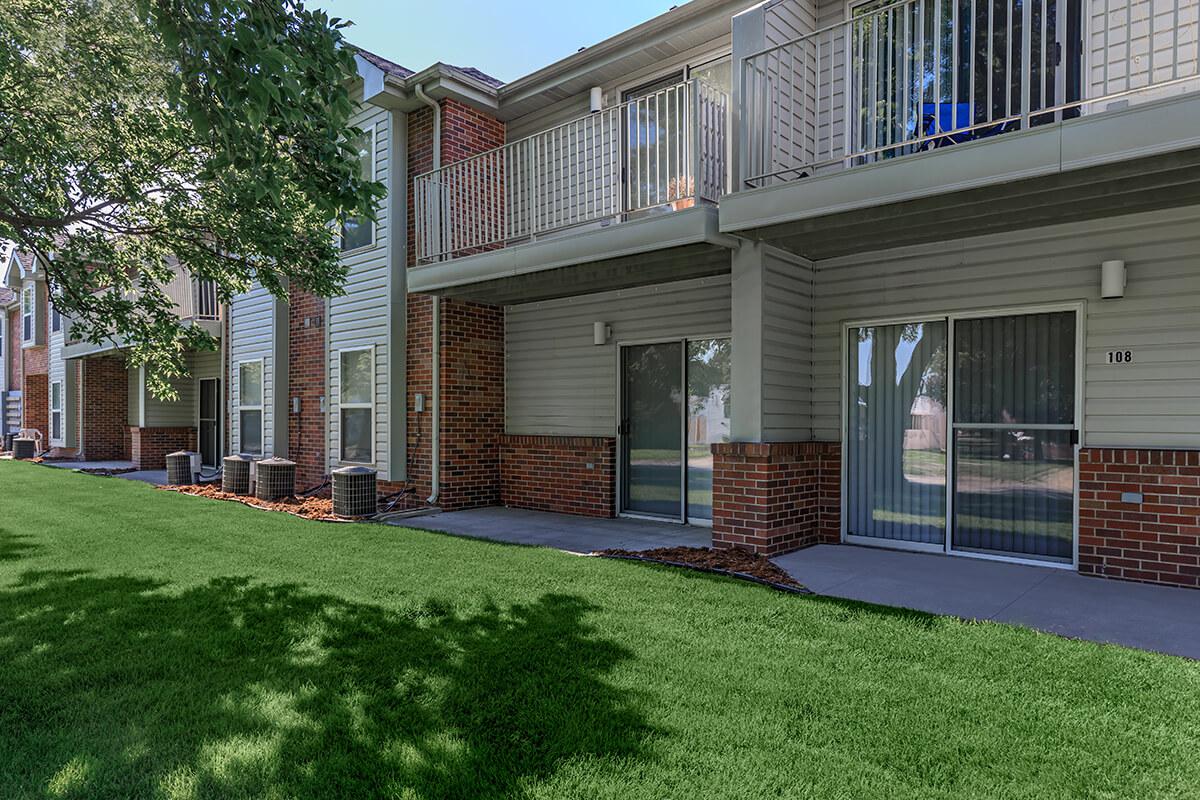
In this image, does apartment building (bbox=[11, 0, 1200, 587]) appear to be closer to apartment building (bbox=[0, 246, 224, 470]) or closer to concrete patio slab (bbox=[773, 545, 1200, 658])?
concrete patio slab (bbox=[773, 545, 1200, 658])

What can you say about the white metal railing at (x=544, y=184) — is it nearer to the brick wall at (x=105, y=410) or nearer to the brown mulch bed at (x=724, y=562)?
the brown mulch bed at (x=724, y=562)

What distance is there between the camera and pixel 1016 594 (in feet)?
16.3

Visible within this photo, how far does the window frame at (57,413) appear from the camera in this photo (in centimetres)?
1988

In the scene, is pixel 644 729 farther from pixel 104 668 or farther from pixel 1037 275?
pixel 1037 275

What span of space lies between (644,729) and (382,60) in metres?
10.1

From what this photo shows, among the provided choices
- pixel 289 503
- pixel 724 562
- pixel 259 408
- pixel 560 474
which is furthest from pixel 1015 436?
pixel 259 408

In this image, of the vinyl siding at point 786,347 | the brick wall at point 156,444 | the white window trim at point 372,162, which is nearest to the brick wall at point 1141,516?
the vinyl siding at point 786,347

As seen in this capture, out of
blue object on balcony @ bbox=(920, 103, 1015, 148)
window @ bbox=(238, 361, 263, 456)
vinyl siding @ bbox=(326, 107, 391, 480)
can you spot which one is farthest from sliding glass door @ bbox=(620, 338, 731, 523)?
window @ bbox=(238, 361, 263, 456)

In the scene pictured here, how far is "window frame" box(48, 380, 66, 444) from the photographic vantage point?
19875 millimetres

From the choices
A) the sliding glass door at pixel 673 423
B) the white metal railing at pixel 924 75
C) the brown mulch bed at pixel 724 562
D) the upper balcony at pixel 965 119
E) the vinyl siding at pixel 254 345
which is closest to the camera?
the upper balcony at pixel 965 119

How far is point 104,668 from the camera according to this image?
3.59 m

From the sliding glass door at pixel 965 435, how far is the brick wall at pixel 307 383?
8542mm

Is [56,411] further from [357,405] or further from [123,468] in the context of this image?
[357,405]

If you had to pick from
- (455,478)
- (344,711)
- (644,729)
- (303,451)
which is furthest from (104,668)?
(303,451)
